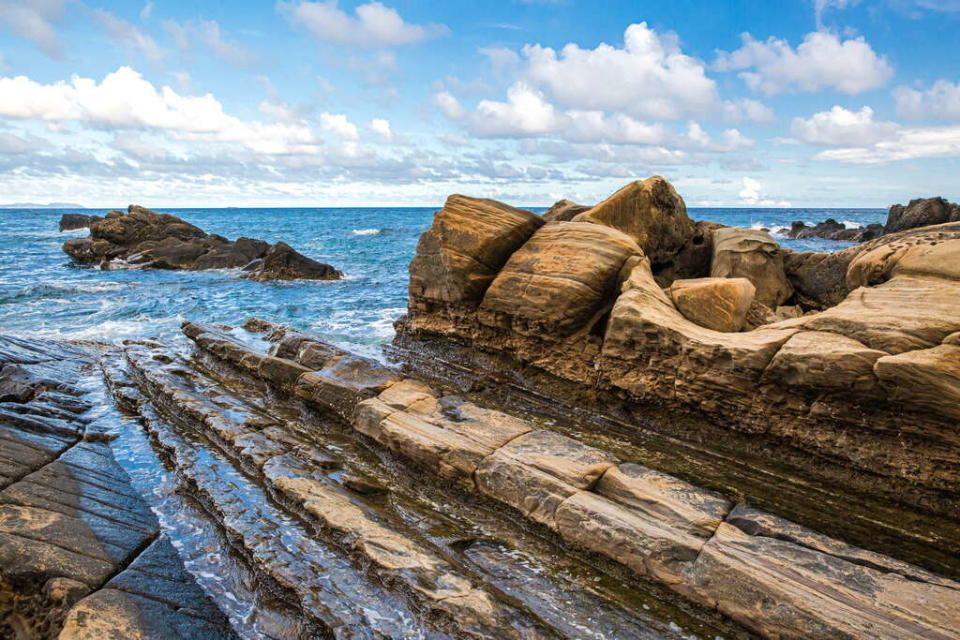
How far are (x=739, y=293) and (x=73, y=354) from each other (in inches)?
674

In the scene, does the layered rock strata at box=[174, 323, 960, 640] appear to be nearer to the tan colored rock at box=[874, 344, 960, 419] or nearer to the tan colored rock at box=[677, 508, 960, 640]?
the tan colored rock at box=[677, 508, 960, 640]

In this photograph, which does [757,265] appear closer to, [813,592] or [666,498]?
[666,498]

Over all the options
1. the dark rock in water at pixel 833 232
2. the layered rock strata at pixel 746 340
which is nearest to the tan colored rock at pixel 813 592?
the layered rock strata at pixel 746 340

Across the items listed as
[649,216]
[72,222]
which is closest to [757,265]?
[649,216]

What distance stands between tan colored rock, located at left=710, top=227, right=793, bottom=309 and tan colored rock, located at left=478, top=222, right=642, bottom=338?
451cm

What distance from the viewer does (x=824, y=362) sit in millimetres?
7688

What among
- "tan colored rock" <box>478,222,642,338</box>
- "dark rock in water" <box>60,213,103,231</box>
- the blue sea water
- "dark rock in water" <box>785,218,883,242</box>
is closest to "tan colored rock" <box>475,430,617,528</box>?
"tan colored rock" <box>478,222,642,338</box>

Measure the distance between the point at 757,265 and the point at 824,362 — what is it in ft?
25.0

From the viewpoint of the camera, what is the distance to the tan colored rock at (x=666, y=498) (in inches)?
270

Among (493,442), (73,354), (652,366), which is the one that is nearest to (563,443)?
(493,442)

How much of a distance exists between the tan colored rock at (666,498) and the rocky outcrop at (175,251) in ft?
94.9

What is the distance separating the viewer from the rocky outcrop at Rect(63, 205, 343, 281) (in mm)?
33781

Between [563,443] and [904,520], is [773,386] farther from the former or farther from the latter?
[563,443]

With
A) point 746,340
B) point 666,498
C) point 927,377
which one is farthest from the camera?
→ point 746,340
